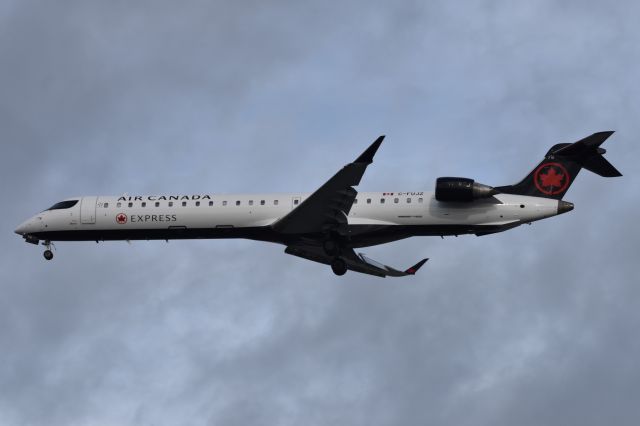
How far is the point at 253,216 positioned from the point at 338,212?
3826mm

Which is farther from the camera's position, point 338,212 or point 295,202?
point 295,202

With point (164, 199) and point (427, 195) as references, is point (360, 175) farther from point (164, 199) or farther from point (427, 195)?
point (164, 199)

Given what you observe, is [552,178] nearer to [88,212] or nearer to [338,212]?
[338,212]

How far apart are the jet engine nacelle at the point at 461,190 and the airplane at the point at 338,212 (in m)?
0.04

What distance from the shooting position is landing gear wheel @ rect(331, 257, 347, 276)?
150 feet

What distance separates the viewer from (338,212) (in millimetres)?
43062

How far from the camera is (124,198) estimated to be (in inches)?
1841

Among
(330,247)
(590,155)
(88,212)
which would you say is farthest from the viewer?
(88,212)

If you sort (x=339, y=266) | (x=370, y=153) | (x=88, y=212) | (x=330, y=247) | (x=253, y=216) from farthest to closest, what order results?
(x=88, y=212) < (x=339, y=266) < (x=253, y=216) < (x=330, y=247) < (x=370, y=153)

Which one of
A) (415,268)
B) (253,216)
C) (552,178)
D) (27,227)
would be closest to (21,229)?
(27,227)

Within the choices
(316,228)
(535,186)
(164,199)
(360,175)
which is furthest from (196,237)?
(535,186)

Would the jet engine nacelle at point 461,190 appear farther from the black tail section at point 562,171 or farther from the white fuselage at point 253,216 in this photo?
the black tail section at point 562,171

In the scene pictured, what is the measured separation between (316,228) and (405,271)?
5766 mm

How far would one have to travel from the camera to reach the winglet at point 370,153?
39406 millimetres
